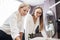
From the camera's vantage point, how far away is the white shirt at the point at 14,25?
4.82ft

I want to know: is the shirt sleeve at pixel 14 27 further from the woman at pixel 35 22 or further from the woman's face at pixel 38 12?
the woman's face at pixel 38 12

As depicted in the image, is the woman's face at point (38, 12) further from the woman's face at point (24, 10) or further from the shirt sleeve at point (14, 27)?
the shirt sleeve at point (14, 27)

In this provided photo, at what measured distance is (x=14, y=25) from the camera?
148cm

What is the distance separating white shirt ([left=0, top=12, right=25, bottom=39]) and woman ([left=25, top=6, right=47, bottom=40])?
0.08 metres

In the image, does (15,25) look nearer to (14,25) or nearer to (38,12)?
(14,25)

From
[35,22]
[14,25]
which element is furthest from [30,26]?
[14,25]

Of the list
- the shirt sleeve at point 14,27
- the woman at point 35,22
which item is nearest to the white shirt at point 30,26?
the woman at point 35,22

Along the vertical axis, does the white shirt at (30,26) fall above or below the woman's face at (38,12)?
below

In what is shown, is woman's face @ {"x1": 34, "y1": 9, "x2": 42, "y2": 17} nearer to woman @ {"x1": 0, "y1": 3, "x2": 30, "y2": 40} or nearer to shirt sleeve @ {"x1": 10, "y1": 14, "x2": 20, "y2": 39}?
woman @ {"x1": 0, "y1": 3, "x2": 30, "y2": 40}

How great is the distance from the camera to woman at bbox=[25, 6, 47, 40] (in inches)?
59.4

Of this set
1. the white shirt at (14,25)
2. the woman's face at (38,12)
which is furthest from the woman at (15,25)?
the woman's face at (38,12)

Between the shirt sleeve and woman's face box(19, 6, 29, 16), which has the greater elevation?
woman's face box(19, 6, 29, 16)

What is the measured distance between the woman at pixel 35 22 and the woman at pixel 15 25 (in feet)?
0.24

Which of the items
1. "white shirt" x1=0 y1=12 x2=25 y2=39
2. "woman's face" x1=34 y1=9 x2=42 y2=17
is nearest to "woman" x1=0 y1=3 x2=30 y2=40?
"white shirt" x1=0 y1=12 x2=25 y2=39
